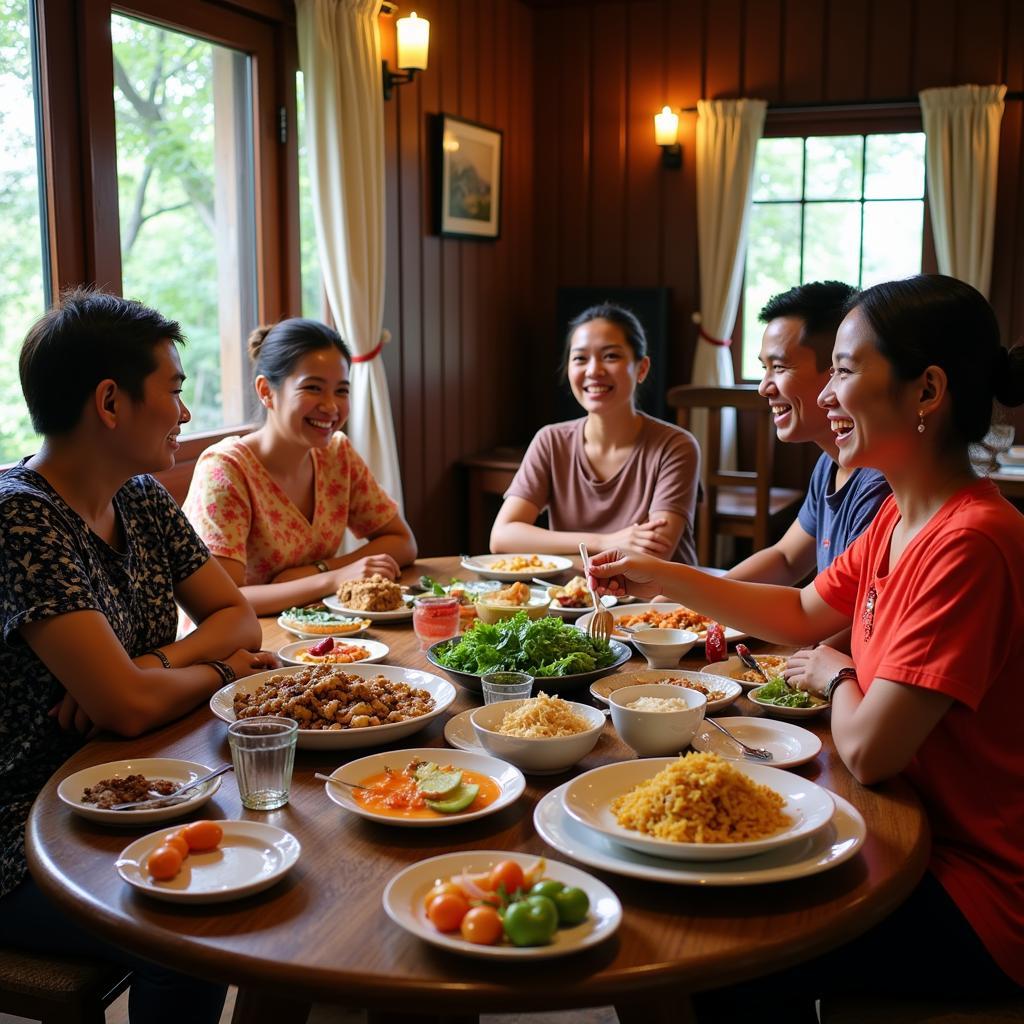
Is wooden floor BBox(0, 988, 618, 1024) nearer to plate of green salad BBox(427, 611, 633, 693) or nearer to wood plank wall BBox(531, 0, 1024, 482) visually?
plate of green salad BBox(427, 611, 633, 693)

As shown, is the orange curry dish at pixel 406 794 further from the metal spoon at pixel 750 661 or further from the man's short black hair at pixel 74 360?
the man's short black hair at pixel 74 360

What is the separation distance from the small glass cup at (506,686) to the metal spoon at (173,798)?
1.29ft

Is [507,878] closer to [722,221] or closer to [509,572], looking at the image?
[509,572]

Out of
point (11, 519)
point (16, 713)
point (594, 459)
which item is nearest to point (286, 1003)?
point (16, 713)

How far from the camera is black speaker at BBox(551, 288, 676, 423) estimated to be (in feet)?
18.9

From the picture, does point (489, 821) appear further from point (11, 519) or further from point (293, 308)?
point (293, 308)

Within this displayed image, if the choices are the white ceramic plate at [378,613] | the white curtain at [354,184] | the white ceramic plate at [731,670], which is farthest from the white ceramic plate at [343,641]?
the white curtain at [354,184]

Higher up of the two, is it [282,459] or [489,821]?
[282,459]

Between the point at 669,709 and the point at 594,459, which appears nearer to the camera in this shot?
the point at 669,709

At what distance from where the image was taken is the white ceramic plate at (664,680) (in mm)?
1769

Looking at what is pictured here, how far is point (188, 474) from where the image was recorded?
11.8 ft

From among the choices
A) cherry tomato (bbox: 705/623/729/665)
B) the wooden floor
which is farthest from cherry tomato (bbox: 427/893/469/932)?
the wooden floor

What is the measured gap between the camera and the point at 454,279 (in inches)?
212

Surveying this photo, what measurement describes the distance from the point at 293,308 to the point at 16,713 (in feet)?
8.63
